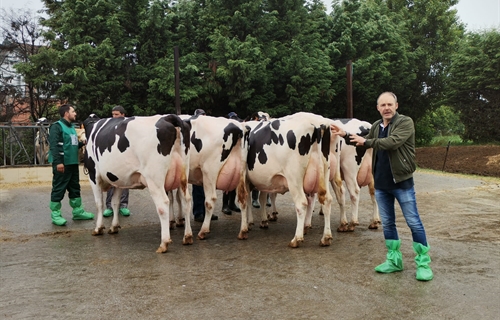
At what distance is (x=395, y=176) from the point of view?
4883 mm

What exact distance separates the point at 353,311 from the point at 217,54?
18.1 metres

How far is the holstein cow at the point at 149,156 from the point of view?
250 inches


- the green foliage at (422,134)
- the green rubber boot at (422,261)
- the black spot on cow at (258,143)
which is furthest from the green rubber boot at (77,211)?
the green foliage at (422,134)

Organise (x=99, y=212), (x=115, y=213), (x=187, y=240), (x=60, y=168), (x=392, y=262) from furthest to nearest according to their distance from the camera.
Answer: (x=60, y=168) < (x=115, y=213) < (x=99, y=212) < (x=187, y=240) < (x=392, y=262)

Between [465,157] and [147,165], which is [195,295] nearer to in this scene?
[147,165]

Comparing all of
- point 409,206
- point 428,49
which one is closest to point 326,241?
point 409,206

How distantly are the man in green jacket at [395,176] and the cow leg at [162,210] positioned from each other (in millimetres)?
2835

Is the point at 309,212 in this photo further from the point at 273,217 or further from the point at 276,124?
the point at 276,124

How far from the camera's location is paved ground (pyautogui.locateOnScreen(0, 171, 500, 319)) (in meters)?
4.12

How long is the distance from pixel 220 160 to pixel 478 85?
1024 inches

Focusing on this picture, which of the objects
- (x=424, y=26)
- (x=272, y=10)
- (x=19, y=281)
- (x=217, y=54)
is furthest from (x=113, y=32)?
(x=424, y=26)

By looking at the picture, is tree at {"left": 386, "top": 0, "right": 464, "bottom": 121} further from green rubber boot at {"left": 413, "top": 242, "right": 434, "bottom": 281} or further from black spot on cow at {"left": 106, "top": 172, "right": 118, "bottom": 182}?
green rubber boot at {"left": 413, "top": 242, "right": 434, "bottom": 281}

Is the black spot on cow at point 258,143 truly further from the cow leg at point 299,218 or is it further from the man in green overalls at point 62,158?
the man in green overalls at point 62,158

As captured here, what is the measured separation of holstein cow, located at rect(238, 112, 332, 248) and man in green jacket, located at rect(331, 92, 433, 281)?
1.39 metres
